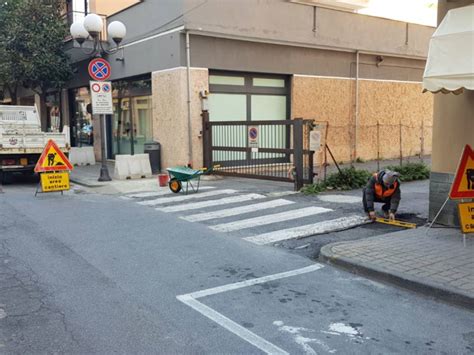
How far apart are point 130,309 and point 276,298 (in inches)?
58.4

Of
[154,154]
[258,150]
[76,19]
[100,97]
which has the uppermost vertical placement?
[76,19]

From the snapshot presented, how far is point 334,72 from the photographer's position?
18.0m

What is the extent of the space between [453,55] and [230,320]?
14.9ft

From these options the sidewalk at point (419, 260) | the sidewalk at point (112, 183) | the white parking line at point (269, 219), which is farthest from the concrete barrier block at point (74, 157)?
the sidewalk at point (419, 260)

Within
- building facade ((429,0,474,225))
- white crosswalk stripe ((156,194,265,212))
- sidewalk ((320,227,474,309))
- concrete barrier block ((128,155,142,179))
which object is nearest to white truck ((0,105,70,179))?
concrete barrier block ((128,155,142,179))

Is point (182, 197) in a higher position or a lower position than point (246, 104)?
lower

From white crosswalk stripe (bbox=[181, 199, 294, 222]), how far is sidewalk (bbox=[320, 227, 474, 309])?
2975 mm

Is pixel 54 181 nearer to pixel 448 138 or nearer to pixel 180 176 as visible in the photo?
pixel 180 176

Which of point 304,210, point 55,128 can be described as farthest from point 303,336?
point 55,128

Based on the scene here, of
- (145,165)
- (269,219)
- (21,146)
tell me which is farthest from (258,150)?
(21,146)

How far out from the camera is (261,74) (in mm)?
16328

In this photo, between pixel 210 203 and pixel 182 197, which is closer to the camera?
pixel 210 203

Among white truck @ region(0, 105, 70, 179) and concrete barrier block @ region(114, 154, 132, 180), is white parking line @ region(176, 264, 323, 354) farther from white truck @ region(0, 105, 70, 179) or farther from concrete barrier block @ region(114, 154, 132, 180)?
white truck @ region(0, 105, 70, 179)

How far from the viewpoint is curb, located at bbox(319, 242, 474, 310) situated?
15.3ft
